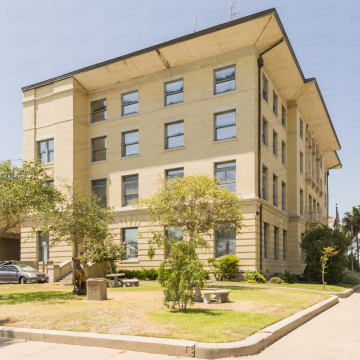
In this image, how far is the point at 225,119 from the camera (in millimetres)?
29047

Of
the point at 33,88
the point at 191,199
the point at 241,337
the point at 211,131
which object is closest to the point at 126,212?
the point at 211,131

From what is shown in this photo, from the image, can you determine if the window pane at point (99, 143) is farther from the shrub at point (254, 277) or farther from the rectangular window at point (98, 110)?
the shrub at point (254, 277)

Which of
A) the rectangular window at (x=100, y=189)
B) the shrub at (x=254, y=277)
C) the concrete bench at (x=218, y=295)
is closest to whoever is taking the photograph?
the concrete bench at (x=218, y=295)

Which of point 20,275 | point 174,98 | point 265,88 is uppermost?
point 265,88

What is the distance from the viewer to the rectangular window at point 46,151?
35750 mm

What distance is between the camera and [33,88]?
37.0 m

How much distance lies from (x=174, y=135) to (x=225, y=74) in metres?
5.64

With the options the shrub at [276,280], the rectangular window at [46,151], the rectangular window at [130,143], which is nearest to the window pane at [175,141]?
the rectangular window at [130,143]

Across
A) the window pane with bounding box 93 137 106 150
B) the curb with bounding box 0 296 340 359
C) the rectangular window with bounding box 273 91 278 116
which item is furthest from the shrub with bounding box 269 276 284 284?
the window pane with bounding box 93 137 106 150

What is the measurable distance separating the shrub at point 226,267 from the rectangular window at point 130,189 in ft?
30.2

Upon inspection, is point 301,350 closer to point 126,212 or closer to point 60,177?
point 126,212

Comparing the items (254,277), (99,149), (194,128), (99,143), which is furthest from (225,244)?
(99,143)

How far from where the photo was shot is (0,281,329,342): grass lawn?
9492 millimetres

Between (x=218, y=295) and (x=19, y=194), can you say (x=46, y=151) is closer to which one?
(x=19, y=194)
